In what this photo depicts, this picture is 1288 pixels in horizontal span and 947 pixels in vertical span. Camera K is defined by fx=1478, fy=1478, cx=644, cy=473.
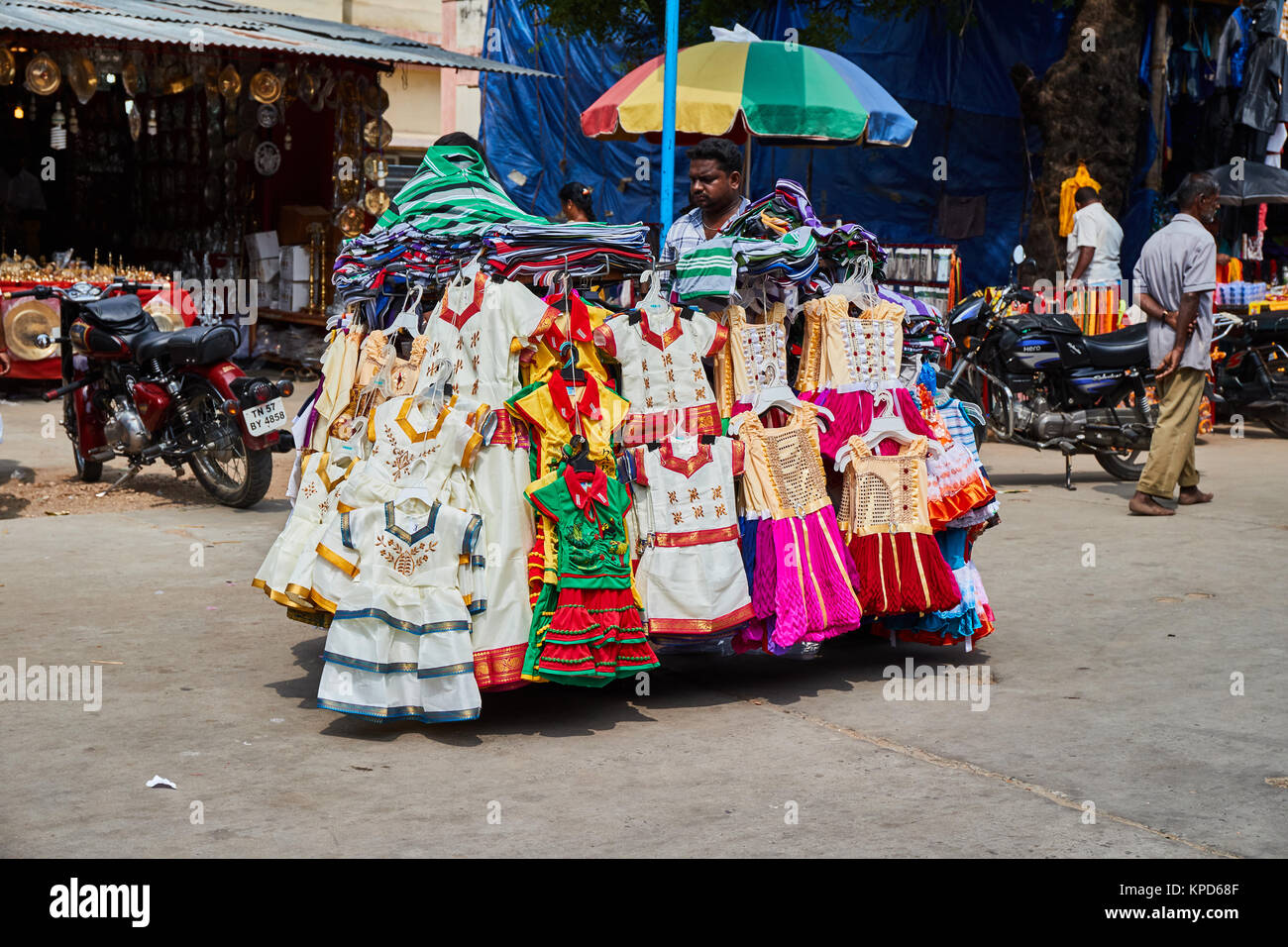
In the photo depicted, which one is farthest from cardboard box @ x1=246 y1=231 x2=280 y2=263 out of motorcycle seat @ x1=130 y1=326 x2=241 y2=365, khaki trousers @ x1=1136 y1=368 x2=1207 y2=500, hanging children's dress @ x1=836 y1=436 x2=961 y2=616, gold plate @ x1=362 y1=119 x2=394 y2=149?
hanging children's dress @ x1=836 y1=436 x2=961 y2=616

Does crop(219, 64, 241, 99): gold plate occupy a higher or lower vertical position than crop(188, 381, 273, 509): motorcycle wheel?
higher

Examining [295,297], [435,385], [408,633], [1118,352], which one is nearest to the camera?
[408,633]

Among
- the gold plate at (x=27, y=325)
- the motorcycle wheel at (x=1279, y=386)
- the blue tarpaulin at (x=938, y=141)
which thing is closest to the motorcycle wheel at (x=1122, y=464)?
the motorcycle wheel at (x=1279, y=386)

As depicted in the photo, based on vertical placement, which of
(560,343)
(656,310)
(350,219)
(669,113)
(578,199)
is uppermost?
(669,113)

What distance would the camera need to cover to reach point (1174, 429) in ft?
29.2

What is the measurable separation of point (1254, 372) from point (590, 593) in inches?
378

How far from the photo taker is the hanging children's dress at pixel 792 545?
17.0 feet

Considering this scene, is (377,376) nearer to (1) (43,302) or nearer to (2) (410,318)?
(2) (410,318)

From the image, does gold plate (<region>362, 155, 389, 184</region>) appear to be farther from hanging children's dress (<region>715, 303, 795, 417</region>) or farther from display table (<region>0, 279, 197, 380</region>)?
hanging children's dress (<region>715, 303, 795, 417</region>)

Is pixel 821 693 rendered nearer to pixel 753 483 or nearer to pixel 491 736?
pixel 753 483

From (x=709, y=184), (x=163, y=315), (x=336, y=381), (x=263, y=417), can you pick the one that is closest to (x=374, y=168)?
(x=163, y=315)

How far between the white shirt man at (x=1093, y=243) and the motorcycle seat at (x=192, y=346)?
26.8ft

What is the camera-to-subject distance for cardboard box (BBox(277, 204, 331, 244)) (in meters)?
17.6

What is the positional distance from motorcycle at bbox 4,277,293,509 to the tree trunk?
350 inches
